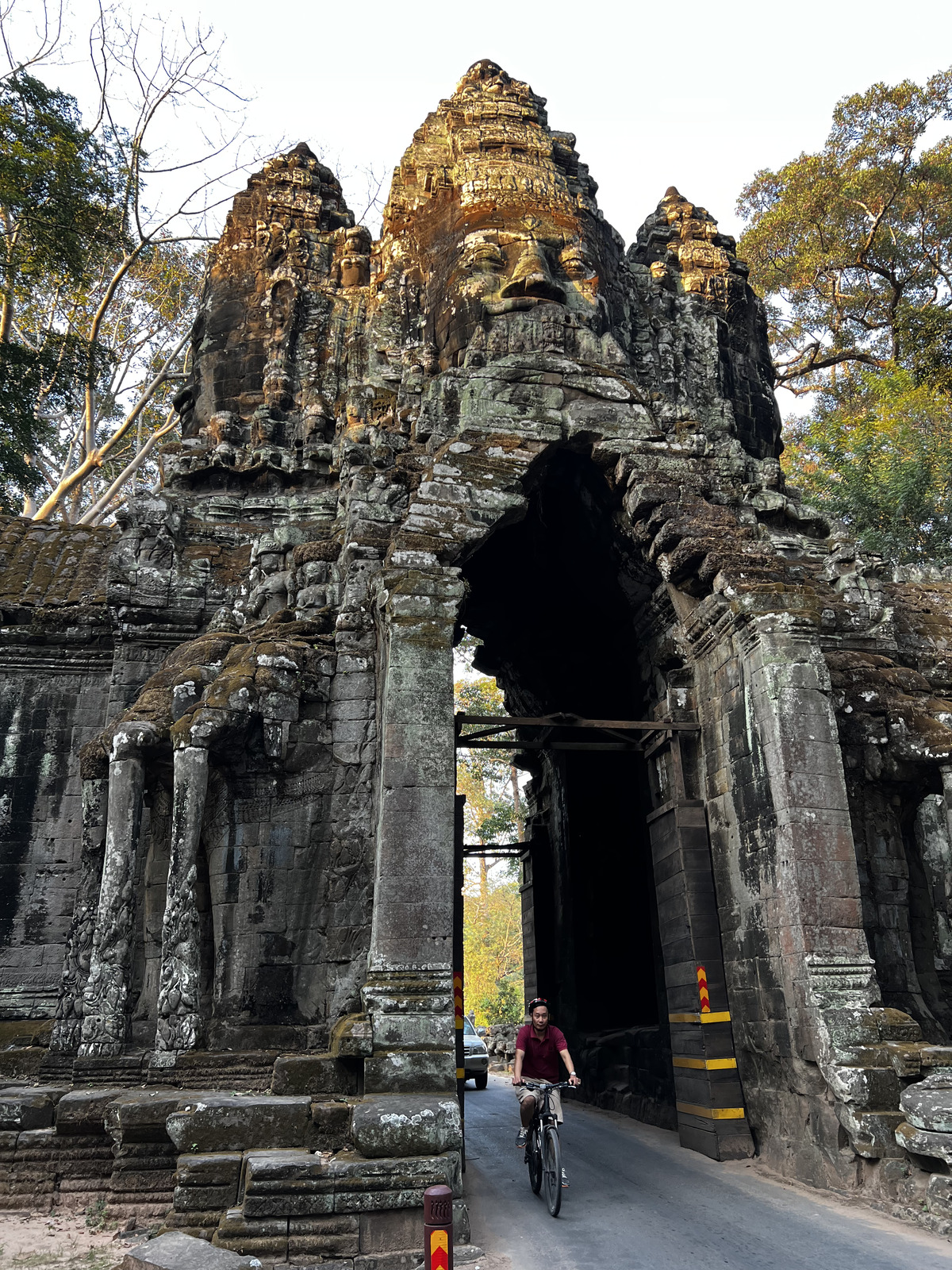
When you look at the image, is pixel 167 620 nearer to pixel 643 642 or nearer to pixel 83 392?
pixel 643 642

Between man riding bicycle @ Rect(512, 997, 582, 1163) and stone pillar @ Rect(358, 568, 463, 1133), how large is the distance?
0.89 metres

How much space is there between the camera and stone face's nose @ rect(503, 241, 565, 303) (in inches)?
496

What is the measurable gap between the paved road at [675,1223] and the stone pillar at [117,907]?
11.0 feet

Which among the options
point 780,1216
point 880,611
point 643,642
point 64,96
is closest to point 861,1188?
point 780,1216

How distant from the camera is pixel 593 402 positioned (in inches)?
388

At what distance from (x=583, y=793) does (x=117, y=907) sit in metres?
7.59

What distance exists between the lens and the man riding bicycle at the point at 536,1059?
7152mm

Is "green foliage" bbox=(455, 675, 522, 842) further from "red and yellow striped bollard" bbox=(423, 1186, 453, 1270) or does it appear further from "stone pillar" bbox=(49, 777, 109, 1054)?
"red and yellow striped bollard" bbox=(423, 1186, 453, 1270)

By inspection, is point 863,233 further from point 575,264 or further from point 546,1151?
point 546,1151

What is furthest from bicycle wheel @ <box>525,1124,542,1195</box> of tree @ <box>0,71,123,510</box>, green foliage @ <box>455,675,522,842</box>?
green foliage @ <box>455,675,522,842</box>

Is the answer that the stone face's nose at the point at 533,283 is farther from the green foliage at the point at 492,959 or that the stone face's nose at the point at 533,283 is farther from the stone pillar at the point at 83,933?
the green foliage at the point at 492,959

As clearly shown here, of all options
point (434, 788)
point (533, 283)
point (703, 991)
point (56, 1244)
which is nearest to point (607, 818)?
point (703, 991)

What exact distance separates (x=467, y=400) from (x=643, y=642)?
3.54m

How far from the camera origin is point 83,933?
8594 mm
